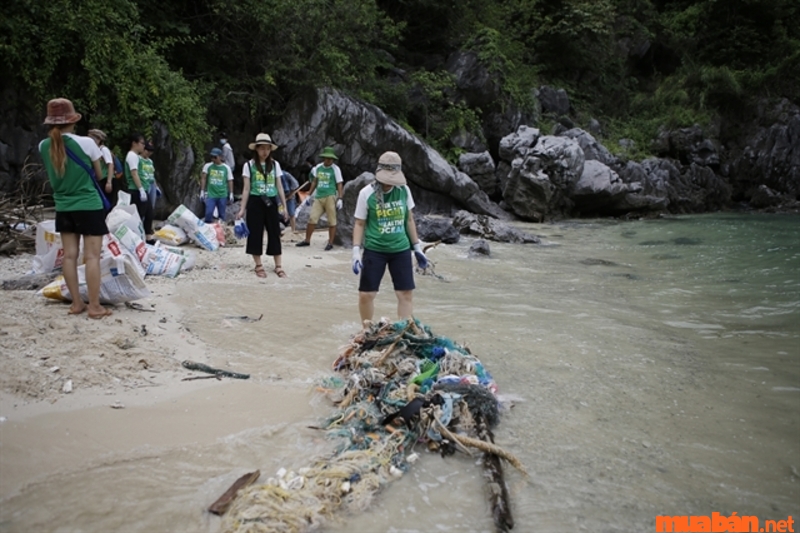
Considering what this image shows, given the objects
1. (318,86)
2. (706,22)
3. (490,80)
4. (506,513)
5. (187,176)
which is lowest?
(506,513)

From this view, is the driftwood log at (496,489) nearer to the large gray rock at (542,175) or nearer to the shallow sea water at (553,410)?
the shallow sea water at (553,410)

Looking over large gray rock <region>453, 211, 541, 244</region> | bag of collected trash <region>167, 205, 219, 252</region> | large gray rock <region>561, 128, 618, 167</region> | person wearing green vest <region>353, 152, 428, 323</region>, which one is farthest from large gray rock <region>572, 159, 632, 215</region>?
person wearing green vest <region>353, 152, 428, 323</region>

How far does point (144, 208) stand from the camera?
8.77 meters

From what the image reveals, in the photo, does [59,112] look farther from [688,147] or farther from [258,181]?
[688,147]

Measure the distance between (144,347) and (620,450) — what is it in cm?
345

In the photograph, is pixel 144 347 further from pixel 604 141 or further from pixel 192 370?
pixel 604 141

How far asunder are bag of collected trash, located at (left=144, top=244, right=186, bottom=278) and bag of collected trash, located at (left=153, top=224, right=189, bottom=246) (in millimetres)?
1725

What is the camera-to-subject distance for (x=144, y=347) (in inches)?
170

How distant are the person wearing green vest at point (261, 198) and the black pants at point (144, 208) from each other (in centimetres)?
212

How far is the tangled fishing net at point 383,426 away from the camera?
2.56 meters

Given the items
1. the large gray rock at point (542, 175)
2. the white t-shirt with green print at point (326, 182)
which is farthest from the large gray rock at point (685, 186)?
the white t-shirt with green print at point (326, 182)

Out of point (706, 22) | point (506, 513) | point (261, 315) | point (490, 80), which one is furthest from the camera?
point (706, 22)

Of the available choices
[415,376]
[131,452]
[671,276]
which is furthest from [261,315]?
[671,276]

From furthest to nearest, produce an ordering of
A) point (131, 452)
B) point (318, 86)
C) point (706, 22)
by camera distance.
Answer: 1. point (706, 22)
2. point (318, 86)
3. point (131, 452)
